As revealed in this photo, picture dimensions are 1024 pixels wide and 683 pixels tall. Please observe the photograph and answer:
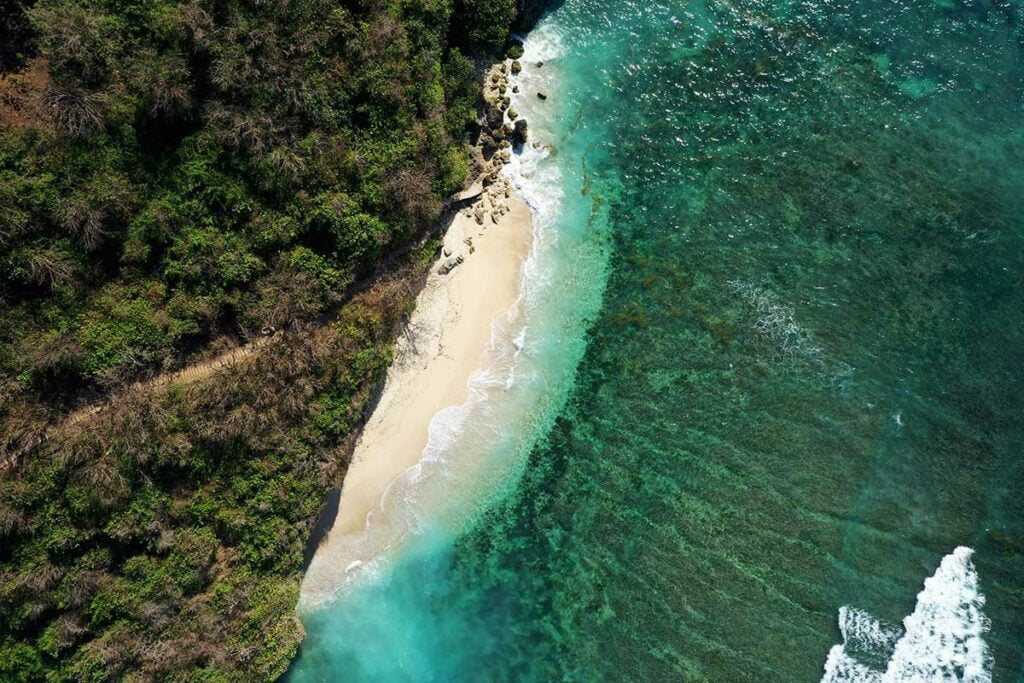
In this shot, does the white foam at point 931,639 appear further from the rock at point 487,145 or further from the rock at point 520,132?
the rock at point 487,145

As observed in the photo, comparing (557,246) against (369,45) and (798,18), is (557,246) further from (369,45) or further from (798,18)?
(798,18)

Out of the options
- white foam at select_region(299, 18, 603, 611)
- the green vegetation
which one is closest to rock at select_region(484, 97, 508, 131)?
white foam at select_region(299, 18, 603, 611)

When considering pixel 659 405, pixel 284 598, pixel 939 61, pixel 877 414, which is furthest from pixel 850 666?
pixel 939 61

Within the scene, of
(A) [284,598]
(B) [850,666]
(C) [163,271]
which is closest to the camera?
(C) [163,271]

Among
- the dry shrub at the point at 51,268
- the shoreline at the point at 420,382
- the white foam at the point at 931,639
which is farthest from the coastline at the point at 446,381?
the white foam at the point at 931,639

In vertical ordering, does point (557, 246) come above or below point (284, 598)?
above
